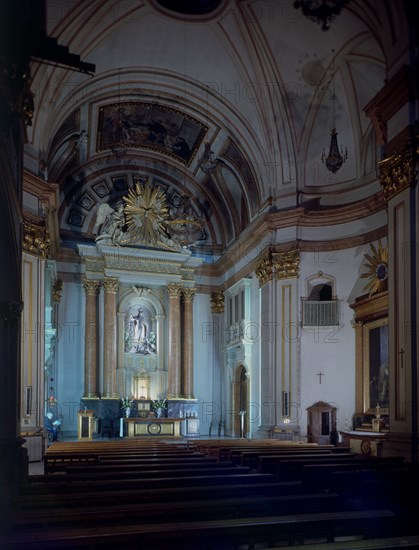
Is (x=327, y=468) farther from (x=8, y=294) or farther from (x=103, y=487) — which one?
(x=8, y=294)

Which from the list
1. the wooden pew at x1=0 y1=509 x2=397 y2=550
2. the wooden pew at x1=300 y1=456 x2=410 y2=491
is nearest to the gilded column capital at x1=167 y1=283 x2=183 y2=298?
the wooden pew at x1=300 y1=456 x2=410 y2=491

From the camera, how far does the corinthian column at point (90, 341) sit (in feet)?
71.1

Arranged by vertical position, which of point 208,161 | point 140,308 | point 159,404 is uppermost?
point 208,161

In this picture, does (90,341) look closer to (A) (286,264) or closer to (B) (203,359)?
(B) (203,359)

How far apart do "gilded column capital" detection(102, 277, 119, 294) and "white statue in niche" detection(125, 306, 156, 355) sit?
52.9 inches

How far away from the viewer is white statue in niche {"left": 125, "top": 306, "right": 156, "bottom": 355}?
76.2 ft

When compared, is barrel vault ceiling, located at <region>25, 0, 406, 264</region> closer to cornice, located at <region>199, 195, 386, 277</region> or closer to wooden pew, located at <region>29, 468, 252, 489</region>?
cornice, located at <region>199, 195, 386, 277</region>

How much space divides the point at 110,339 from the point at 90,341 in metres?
0.71

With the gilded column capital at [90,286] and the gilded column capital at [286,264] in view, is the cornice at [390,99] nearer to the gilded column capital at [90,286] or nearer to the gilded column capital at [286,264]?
the gilded column capital at [286,264]

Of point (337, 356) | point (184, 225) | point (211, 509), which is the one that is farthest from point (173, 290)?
point (211, 509)

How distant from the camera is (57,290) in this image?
21.8 m

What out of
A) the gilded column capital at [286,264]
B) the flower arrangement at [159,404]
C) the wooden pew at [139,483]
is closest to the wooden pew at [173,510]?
the wooden pew at [139,483]

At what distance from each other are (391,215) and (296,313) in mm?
7012

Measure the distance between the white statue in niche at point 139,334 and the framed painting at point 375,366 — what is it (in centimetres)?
932
